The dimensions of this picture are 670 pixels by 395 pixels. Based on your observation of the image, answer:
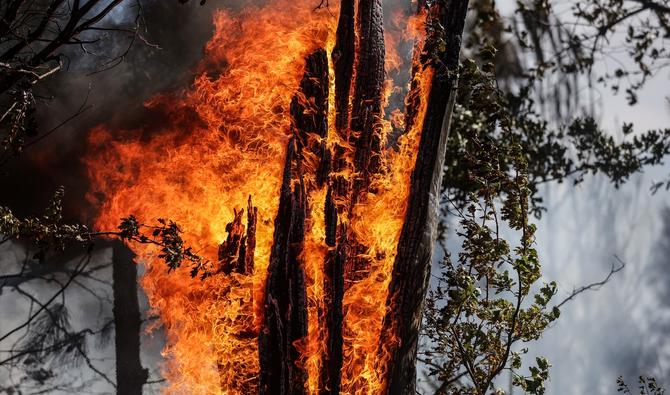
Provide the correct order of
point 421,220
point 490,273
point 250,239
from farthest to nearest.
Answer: point 490,273, point 421,220, point 250,239

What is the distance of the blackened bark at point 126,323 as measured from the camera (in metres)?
8.15

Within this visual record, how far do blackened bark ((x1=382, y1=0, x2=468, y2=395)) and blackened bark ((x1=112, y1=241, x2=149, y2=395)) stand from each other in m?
3.79

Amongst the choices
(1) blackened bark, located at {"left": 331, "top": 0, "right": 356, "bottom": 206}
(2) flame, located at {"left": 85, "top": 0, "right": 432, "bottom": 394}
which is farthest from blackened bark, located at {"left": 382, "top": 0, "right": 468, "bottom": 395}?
(1) blackened bark, located at {"left": 331, "top": 0, "right": 356, "bottom": 206}

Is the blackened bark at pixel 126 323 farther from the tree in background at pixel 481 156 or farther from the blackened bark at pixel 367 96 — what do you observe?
the blackened bark at pixel 367 96

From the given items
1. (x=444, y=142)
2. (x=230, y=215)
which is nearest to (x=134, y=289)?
(x=230, y=215)

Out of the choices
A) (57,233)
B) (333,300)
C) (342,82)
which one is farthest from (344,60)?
(57,233)

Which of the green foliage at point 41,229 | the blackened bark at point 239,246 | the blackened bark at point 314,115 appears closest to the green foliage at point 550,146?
the blackened bark at point 314,115

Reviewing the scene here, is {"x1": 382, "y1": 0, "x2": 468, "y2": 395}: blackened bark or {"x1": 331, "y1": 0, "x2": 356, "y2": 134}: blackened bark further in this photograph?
{"x1": 331, "y1": 0, "x2": 356, "y2": 134}: blackened bark

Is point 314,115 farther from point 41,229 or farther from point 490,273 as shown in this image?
point 41,229

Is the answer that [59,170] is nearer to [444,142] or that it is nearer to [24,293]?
[24,293]

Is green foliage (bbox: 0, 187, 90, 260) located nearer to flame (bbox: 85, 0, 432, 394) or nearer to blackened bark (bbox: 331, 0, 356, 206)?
flame (bbox: 85, 0, 432, 394)

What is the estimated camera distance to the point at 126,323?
8.22 m

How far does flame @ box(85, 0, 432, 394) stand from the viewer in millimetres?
5887

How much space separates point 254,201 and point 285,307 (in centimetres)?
102
